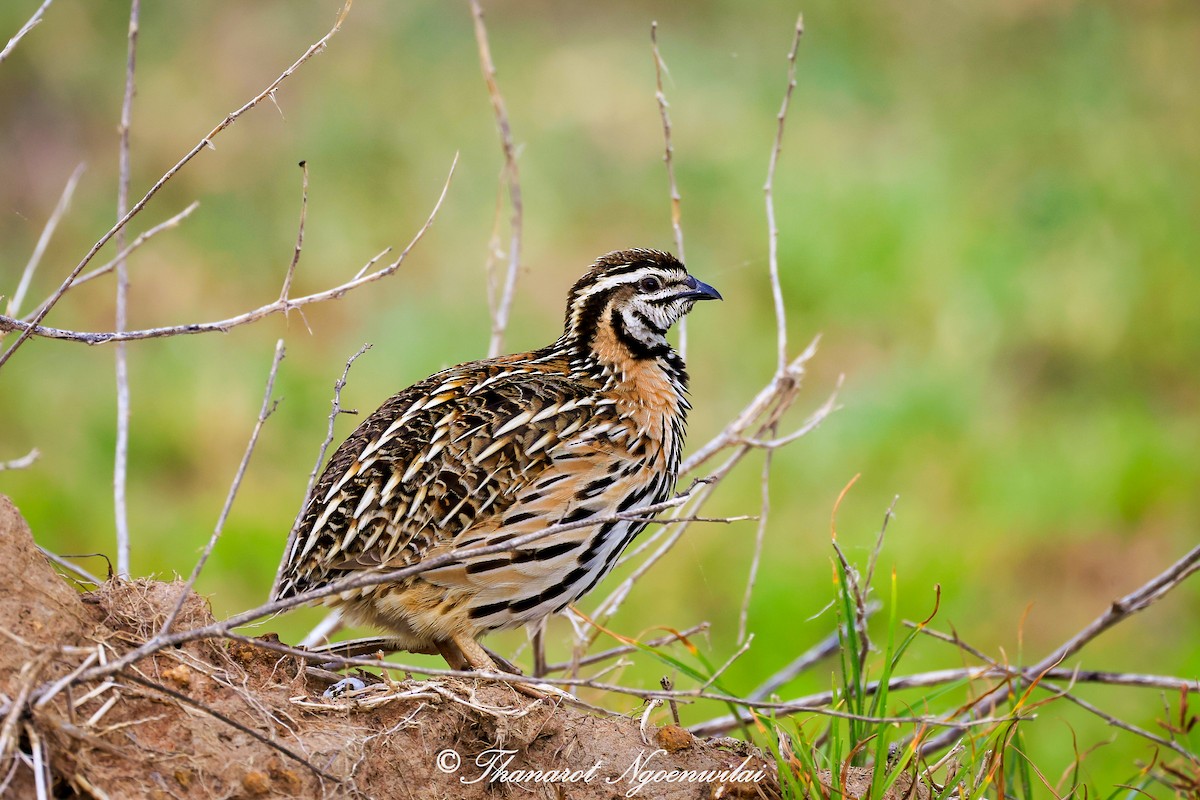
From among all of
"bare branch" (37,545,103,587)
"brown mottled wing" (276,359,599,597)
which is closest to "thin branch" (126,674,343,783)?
"bare branch" (37,545,103,587)

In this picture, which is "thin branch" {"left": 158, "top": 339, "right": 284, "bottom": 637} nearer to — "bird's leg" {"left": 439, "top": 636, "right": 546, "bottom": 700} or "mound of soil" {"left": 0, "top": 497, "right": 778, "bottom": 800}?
"mound of soil" {"left": 0, "top": 497, "right": 778, "bottom": 800}

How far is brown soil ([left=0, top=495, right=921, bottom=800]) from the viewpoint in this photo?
3.43m

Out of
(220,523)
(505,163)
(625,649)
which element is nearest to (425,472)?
(625,649)

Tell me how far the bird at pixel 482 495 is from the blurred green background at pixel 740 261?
373 cm

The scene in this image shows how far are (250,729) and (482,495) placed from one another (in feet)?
4.58

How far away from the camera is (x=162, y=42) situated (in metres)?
13.8

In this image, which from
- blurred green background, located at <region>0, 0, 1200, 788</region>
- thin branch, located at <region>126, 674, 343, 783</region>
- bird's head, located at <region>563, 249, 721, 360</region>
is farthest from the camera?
blurred green background, located at <region>0, 0, 1200, 788</region>

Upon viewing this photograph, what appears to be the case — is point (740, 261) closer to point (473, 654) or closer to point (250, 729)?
point (473, 654)

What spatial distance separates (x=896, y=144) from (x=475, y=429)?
10.1 meters

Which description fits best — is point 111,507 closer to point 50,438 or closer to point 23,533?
point 50,438

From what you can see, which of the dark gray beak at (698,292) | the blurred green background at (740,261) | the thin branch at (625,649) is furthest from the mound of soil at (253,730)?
the blurred green background at (740,261)

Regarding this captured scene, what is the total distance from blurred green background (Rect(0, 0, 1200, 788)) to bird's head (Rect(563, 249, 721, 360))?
358 centimetres

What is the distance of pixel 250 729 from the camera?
3.60 meters

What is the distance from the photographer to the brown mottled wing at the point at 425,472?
4.65m
